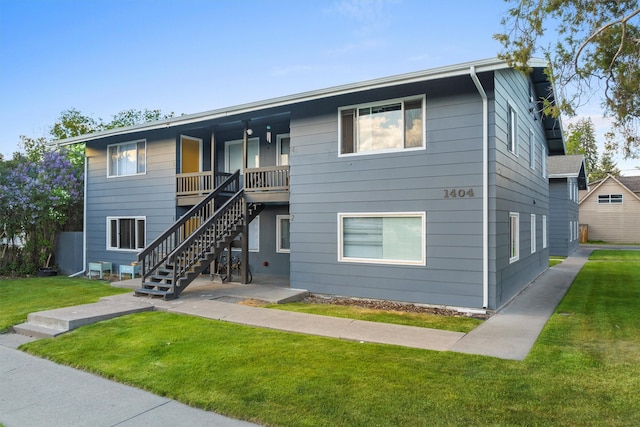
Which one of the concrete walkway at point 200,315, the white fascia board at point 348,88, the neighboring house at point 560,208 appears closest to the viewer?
the concrete walkway at point 200,315

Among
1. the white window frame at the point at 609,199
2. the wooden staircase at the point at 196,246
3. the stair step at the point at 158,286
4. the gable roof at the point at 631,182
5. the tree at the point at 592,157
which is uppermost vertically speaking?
the tree at the point at 592,157

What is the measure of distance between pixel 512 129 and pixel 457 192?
111 inches

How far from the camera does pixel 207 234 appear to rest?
10.6 metres

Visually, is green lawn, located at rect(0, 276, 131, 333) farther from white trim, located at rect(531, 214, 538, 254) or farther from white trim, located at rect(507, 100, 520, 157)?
white trim, located at rect(531, 214, 538, 254)

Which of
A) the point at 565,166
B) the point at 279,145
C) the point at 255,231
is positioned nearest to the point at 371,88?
the point at 279,145

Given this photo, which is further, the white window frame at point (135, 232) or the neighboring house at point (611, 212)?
the neighboring house at point (611, 212)

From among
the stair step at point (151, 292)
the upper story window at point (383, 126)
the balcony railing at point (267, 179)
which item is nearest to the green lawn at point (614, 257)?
the upper story window at point (383, 126)

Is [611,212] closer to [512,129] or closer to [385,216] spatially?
[512,129]

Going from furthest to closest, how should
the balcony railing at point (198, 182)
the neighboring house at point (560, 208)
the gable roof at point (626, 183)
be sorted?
the gable roof at point (626, 183)
the neighboring house at point (560, 208)
the balcony railing at point (198, 182)

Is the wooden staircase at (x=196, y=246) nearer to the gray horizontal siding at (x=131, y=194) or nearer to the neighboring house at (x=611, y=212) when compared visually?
the gray horizontal siding at (x=131, y=194)

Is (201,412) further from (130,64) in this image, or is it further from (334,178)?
(130,64)

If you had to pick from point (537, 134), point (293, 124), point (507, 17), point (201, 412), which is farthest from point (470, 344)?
point (537, 134)

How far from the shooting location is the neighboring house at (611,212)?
30.6 metres

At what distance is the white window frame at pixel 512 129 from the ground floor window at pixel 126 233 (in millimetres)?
11173
